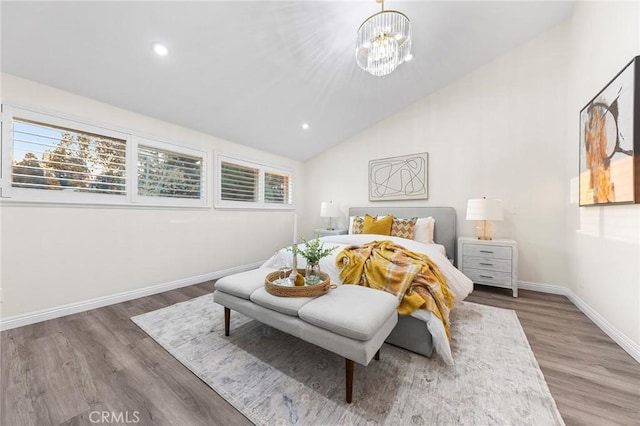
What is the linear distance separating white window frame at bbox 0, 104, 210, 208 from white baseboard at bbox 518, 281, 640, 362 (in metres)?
4.65

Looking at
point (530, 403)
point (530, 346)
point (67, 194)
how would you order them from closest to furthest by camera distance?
point (530, 403) < point (530, 346) < point (67, 194)

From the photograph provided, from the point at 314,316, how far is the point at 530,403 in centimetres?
130

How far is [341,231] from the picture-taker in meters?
4.54

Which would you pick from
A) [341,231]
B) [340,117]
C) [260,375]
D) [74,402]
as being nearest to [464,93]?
[340,117]

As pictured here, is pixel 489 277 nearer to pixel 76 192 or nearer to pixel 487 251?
pixel 487 251

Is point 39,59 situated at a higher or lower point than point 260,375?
higher

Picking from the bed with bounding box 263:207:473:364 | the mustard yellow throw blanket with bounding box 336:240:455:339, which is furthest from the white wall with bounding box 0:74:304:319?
the mustard yellow throw blanket with bounding box 336:240:455:339

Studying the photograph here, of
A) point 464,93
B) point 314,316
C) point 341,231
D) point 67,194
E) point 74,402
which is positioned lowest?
point 74,402

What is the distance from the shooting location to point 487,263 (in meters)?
3.03

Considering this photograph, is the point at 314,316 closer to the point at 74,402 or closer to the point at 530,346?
the point at 74,402

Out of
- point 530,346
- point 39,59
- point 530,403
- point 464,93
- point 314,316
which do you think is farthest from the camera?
point 464,93

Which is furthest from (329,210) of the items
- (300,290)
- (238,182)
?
(300,290)

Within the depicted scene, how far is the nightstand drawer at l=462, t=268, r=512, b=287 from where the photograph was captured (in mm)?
2910

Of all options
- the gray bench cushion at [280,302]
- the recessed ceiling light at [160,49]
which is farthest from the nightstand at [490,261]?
the recessed ceiling light at [160,49]
